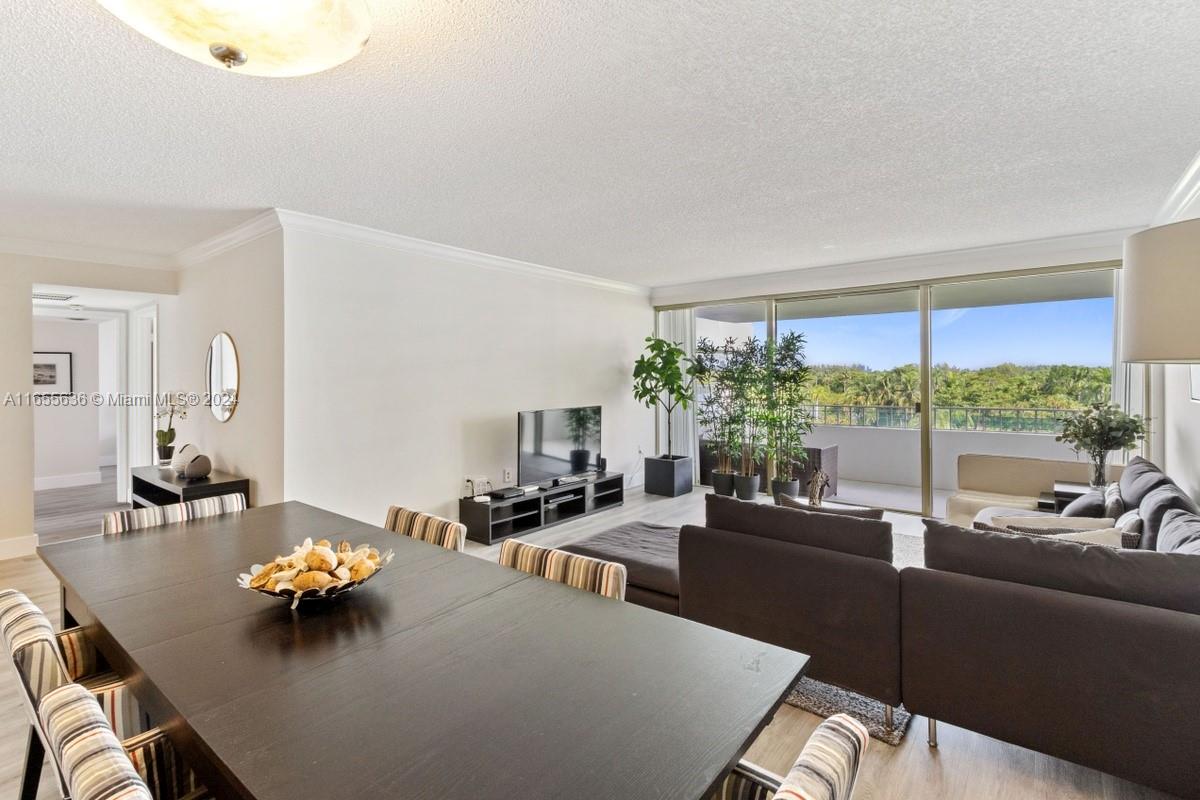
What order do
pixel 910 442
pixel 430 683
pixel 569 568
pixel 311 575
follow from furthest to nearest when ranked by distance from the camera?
1. pixel 910 442
2. pixel 569 568
3. pixel 311 575
4. pixel 430 683

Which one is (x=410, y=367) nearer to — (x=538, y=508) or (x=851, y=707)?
(x=538, y=508)

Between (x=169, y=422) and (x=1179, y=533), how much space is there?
6.74m

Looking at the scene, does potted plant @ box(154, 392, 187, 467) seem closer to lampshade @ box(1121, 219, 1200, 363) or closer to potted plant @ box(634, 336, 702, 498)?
potted plant @ box(634, 336, 702, 498)

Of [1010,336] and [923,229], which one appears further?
[1010,336]

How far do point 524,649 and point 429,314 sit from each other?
155 inches

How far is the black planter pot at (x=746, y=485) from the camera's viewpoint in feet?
20.3

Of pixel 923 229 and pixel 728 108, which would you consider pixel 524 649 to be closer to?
pixel 728 108

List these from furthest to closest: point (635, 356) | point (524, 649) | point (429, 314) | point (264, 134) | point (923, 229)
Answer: point (635, 356), point (429, 314), point (923, 229), point (264, 134), point (524, 649)

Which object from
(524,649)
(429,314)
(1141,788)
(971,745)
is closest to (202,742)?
(524,649)

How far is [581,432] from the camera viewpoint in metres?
5.79

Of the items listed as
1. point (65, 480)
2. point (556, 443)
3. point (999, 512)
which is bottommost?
point (65, 480)

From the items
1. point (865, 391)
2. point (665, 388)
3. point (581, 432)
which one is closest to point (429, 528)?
point (581, 432)

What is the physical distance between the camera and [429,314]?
4781mm

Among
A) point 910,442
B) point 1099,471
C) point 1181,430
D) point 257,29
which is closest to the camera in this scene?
point 257,29
